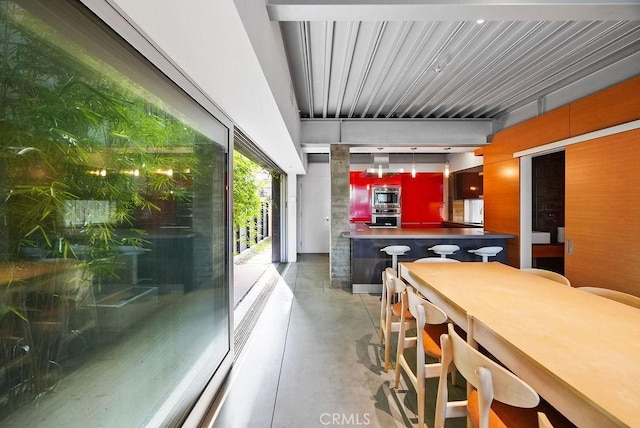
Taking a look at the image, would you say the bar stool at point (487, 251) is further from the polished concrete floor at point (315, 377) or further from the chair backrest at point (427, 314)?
the chair backrest at point (427, 314)

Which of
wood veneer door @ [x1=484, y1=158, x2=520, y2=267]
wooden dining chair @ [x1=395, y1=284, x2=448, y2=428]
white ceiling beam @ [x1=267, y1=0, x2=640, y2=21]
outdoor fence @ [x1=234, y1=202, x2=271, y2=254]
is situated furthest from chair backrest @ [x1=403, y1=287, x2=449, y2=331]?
outdoor fence @ [x1=234, y1=202, x2=271, y2=254]

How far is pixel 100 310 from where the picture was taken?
4.04ft

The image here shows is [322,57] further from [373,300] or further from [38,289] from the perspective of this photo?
[373,300]

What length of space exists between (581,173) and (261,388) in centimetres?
434

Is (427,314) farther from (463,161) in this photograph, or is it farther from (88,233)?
(463,161)

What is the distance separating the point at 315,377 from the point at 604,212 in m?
3.64

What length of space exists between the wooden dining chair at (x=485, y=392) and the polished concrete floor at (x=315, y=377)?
72cm

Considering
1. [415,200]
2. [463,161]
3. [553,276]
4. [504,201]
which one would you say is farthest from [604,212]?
[415,200]

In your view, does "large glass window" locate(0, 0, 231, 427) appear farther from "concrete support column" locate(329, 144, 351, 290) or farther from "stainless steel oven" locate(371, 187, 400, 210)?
"stainless steel oven" locate(371, 187, 400, 210)

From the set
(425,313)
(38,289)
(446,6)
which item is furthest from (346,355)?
(446,6)

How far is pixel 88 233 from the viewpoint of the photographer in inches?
45.3

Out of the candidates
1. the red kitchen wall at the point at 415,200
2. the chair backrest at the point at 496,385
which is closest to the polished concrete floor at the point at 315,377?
the chair backrest at the point at 496,385

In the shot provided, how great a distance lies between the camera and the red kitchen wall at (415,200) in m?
8.37

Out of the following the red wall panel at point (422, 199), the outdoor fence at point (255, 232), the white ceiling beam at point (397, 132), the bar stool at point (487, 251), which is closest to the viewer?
the bar stool at point (487, 251)
